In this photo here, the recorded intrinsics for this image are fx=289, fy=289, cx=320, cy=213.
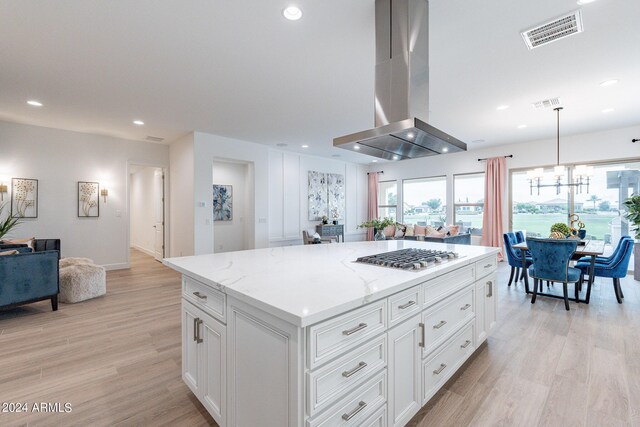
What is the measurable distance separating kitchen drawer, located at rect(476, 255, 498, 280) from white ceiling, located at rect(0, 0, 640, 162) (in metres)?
1.99

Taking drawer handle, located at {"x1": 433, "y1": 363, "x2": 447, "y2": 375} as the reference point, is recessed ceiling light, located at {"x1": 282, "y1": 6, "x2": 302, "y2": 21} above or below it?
above

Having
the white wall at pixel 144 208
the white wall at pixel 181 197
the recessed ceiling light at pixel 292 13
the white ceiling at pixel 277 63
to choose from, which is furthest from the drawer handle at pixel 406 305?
the white wall at pixel 144 208

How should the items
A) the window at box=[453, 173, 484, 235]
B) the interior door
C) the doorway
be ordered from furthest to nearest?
1. the window at box=[453, 173, 484, 235]
2. the doorway
3. the interior door

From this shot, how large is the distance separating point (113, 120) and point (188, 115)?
1.37 meters

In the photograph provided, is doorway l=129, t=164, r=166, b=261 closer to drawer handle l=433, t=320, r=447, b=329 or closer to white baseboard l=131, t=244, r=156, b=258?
white baseboard l=131, t=244, r=156, b=258

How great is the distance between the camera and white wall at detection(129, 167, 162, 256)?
807 centimetres

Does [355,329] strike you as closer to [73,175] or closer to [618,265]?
[618,265]

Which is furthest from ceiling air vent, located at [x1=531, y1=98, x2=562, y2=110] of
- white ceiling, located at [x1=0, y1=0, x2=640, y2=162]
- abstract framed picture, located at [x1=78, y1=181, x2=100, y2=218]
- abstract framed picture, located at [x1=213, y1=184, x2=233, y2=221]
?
abstract framed picture, located at [x1=78, y1=181, x2=100, y2=218]

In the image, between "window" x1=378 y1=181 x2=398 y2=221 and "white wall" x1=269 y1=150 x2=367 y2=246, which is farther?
"window" x1=378 y1=181 x2=398 y2=221

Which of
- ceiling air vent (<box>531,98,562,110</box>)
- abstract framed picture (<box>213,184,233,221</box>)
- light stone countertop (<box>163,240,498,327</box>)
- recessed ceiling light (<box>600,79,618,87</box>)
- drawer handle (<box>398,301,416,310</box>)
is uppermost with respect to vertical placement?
ceiling air vent (<box>531,98,562,110</box>)

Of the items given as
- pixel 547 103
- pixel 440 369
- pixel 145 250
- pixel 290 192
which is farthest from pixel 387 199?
pixel 440 369

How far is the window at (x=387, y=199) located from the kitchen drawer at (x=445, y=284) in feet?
23.0

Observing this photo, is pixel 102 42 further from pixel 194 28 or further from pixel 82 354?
pixel 82 354

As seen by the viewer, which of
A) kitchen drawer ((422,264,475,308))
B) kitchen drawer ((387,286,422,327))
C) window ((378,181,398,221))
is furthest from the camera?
window ((378,181,398,221))
